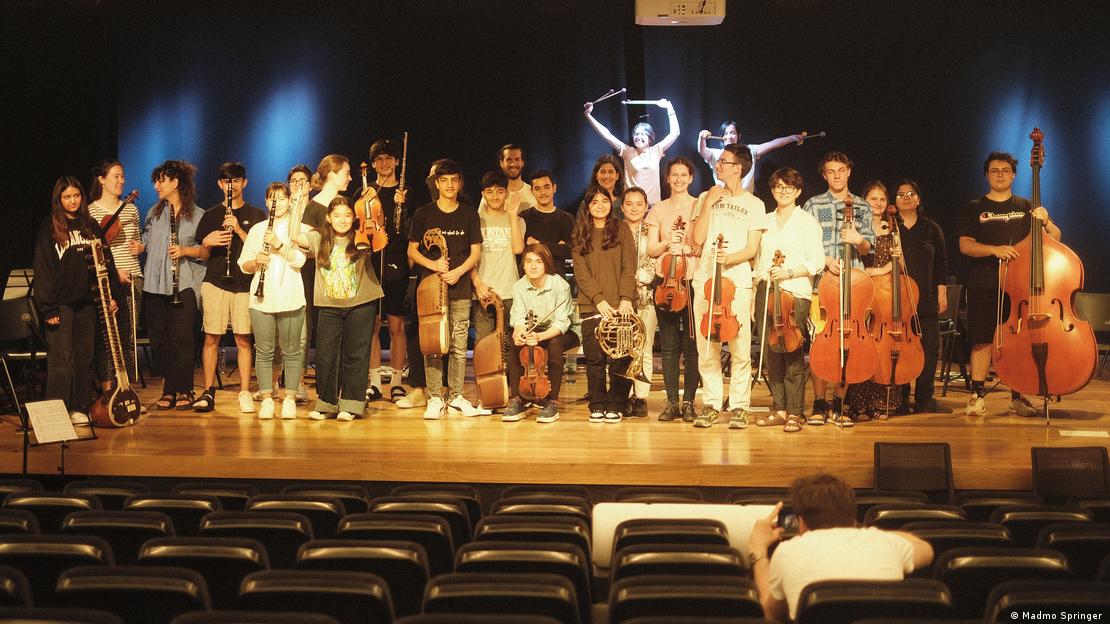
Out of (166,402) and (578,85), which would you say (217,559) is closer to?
(166,402)

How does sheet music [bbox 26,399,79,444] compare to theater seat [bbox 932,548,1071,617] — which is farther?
sheet music [bbox 26,399,79,444]

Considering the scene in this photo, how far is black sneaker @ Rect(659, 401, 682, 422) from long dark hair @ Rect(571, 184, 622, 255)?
1.09 meters

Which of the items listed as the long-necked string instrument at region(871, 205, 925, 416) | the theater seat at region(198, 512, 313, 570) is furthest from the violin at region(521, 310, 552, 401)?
the theater seat at region(198, 512, 313, 570)

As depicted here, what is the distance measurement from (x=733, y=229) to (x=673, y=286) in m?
0.50

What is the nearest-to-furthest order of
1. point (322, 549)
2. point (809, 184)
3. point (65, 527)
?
point (322, 549), point (65, 527), point (809, 184)

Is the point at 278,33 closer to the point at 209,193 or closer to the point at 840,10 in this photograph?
the point at 209,193

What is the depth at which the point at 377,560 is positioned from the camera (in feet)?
9.96

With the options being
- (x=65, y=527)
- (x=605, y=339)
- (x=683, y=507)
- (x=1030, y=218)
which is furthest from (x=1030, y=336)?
(x=65, y=527)

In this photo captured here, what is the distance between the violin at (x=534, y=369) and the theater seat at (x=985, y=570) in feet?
12.7

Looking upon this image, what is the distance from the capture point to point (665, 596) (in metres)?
2.62

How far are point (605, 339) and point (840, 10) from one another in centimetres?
546

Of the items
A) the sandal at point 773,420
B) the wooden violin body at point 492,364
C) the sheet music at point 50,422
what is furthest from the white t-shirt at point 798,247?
the sheet music at point 50,422

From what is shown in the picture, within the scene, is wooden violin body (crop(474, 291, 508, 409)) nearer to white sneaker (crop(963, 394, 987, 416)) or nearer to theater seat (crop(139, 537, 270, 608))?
white sneaker (crop(963, 394, 987, 416))

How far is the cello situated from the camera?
608 cm
